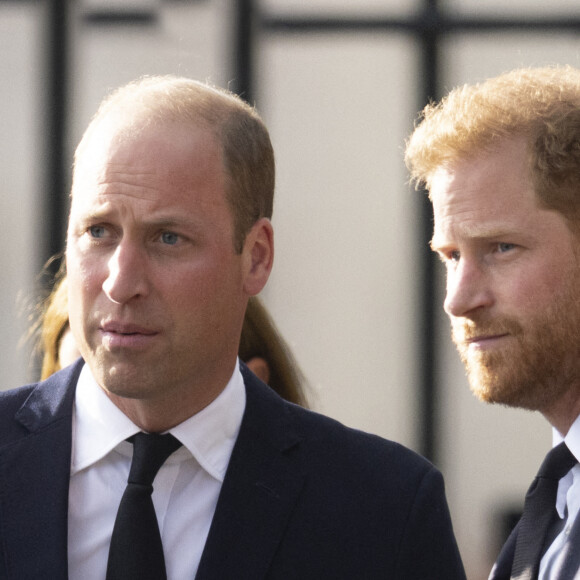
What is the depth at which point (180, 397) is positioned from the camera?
235 cm

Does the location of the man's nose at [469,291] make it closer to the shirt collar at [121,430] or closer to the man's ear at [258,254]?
the man's ear at [258,254]

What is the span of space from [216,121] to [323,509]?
91 centimetres

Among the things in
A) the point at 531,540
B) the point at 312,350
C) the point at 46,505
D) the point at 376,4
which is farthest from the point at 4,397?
the point at 376,4

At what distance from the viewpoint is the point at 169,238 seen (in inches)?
90.5

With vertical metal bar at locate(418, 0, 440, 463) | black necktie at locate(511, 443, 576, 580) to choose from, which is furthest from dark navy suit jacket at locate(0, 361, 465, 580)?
vertical metal bar at locate(418, 0, 440, 463)

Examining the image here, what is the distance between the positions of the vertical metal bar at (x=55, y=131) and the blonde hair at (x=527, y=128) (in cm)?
311

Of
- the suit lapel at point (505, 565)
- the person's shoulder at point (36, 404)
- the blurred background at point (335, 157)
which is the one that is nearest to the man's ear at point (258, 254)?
the person's shoulder at point (36, 404)

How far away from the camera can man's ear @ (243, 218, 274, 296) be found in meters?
2.52

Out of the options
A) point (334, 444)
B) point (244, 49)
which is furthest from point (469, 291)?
point (244, 49)

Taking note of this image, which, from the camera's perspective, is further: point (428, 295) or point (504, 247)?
point (428, 295)

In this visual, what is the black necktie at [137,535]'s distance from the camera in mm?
2141

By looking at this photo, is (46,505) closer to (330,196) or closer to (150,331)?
(150,331)

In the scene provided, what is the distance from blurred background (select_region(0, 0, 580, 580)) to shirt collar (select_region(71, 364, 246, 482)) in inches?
124

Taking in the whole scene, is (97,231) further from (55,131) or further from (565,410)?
(55,131)
